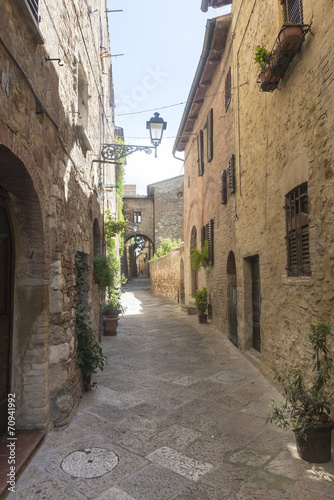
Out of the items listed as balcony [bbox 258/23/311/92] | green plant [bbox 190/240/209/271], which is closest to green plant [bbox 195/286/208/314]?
green plant [bbox 190/240/209/271]

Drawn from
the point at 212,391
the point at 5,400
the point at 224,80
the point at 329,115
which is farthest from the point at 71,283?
the point at 224,80

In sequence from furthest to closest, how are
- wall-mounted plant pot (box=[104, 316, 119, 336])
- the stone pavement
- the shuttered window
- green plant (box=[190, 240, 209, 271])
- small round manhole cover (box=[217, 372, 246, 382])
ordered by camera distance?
the shuttered window
green plant (box=[190, 240, 209, 271])
wall-mounted plant pot (box=[104, 316, 119, 336])
small round manhole cover (box=[217, 372, 246, 382])
the stone pavement

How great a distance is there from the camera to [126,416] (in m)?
3.81

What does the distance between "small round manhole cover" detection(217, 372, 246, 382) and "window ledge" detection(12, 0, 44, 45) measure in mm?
4673

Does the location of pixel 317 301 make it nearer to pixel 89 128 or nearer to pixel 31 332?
pixel 31 332

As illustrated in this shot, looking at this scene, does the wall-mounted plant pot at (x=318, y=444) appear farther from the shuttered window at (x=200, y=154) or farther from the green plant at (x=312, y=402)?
the shuttered window at (x=200, y=154)

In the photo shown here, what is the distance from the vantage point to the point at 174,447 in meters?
3.13

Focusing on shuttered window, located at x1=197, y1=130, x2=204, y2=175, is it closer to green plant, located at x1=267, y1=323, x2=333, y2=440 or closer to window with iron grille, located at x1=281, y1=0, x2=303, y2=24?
window with iron grille, located at x1=281, y1=0, x2=303, y2=24

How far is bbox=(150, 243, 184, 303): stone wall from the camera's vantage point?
53.3 feet

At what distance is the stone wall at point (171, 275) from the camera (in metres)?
16.2

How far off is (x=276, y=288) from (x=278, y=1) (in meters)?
3.89

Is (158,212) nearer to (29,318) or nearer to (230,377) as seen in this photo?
(230,377)

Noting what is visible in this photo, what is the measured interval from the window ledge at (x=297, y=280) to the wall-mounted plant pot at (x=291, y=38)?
2.54 metres

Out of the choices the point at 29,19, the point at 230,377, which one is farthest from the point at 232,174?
the point at 29,19
